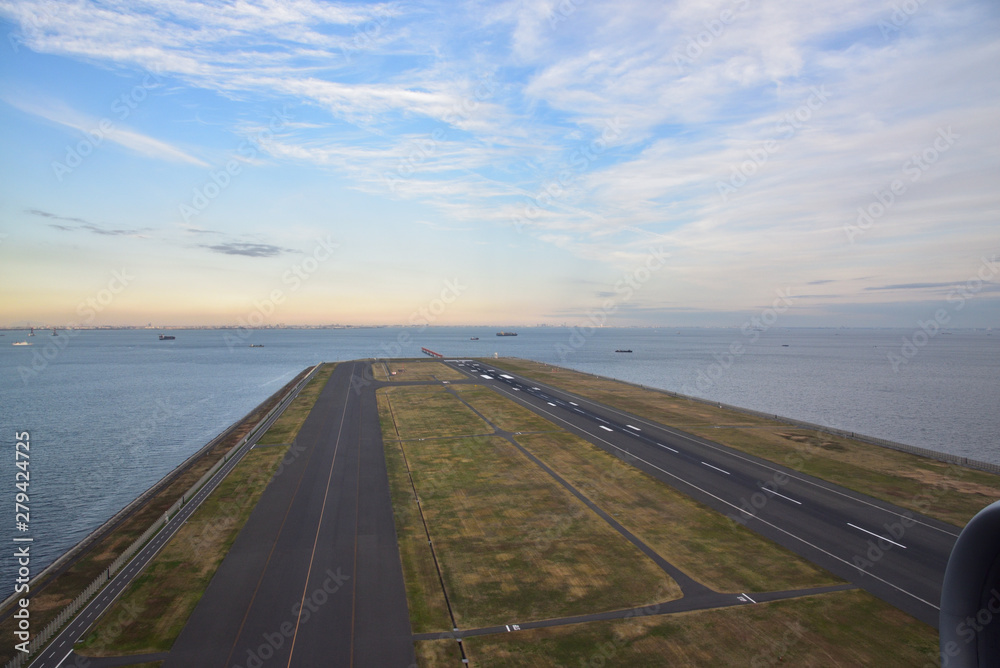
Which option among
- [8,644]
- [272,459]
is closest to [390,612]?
[8,644]

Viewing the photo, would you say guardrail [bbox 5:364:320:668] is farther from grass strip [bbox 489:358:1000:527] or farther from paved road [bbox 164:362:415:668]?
grass strip [bbox 489:358:1000:527]

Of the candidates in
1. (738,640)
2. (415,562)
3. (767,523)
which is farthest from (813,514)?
(415,562)

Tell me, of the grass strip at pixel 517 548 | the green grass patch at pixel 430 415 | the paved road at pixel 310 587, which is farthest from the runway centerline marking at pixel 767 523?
the paved road at pixel 310 587

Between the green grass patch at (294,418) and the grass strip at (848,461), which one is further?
the green grass patch at (294,418)

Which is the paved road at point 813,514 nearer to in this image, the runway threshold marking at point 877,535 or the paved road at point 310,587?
the runway threshold marking at point 877,535

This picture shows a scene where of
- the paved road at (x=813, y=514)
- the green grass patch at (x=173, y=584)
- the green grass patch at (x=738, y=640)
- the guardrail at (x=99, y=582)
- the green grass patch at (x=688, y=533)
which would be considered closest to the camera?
the green grass patch at (x=738, y=640)

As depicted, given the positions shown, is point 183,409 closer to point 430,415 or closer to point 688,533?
point 430,415

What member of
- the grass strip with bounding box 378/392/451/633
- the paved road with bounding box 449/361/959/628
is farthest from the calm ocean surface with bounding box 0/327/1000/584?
the paved road with bounding box 449/361/959/628
